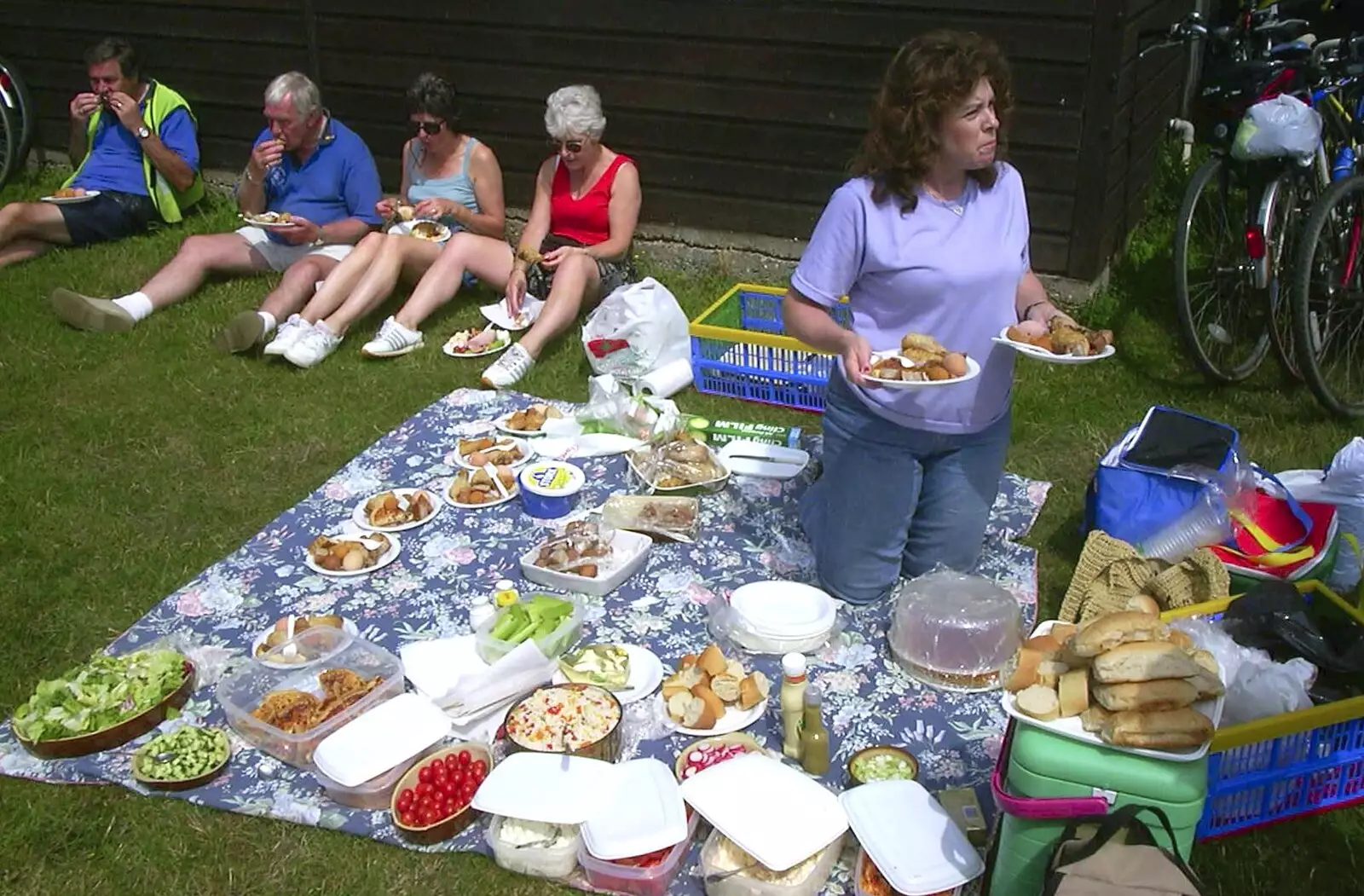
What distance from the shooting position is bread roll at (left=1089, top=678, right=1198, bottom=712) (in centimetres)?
240

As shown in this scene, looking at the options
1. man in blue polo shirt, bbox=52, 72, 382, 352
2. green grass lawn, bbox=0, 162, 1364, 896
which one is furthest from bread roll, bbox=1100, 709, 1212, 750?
A: man in blue polo shirt, bbox=52, 72, 382, 352

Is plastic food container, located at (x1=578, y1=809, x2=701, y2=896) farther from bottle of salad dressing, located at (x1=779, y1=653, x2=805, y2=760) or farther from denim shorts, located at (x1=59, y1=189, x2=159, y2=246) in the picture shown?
denim shorts, located at (x1=59, y1=189, x2=159, y2=246)

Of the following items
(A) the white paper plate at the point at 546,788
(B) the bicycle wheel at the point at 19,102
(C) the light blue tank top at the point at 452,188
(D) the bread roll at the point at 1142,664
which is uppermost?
(B) the bicycle wheel at the point at 19,102

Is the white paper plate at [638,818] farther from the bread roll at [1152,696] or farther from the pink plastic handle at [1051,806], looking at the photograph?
the bread roll at [1152,696]

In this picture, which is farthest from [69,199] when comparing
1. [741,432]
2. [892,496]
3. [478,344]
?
[892,496]

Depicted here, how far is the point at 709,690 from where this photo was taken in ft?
11.1

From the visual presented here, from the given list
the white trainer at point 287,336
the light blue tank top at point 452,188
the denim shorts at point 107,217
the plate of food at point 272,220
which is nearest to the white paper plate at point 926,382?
the white trainer at point 287,336

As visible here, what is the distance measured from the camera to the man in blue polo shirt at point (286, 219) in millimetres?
6148

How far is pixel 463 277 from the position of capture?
20.8 feet

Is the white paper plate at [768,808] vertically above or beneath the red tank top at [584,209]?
beneath

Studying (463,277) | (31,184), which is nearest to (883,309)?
(463,277)

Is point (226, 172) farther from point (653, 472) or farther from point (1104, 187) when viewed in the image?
point (1104, 187)

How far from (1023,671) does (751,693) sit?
992mm

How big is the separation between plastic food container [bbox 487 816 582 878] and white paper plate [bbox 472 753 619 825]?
0.19 feet
